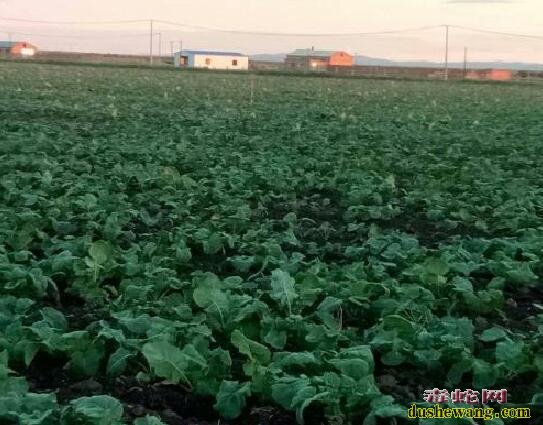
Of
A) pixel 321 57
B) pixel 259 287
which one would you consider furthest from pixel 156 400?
pixel 321 57

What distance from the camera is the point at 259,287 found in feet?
15.3

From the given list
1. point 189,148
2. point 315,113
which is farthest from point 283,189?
point 315,113

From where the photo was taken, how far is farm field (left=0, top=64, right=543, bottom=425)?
126 inches

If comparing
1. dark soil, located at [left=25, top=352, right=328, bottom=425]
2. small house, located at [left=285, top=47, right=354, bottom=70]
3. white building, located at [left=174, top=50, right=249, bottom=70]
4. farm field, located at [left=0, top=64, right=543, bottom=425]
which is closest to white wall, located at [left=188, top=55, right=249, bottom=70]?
white building, located at [left=174, top=50, right=249, bottom=70]

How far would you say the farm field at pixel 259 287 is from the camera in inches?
126

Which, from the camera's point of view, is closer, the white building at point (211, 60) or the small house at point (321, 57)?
the white building at point (211, 60)

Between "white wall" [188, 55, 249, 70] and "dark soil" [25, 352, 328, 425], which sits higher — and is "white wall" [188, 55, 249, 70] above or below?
above

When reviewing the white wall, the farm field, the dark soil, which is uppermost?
the white wall

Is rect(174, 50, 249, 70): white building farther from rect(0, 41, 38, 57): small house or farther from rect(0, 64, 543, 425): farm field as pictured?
rect(0, 64, 543, 425): farm field

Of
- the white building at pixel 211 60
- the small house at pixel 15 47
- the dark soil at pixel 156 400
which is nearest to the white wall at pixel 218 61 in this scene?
the white building at pixel 211 60

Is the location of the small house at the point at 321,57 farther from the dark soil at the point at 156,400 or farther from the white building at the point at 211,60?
the dark soil at the point at 156,400

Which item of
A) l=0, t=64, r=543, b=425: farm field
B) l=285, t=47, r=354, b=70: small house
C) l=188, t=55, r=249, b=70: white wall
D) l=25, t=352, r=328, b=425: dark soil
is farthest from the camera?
l=285, t=47, r=354, b=70: small house

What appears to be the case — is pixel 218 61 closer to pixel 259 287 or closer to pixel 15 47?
pixel 15 47

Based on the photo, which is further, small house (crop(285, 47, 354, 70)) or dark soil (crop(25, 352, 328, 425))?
small house (crop(285, 47, 354, 70))
